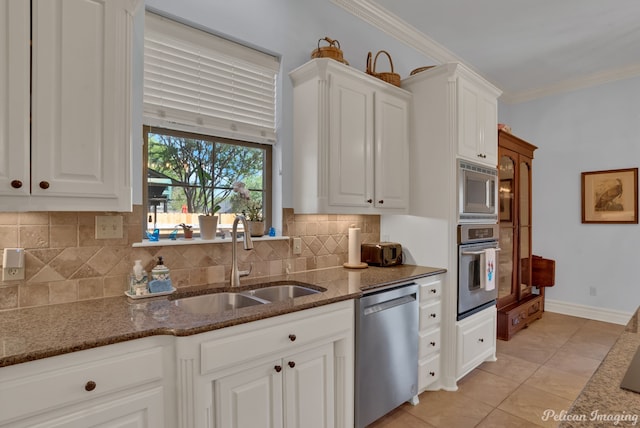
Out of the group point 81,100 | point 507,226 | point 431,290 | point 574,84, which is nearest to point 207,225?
point 81,100

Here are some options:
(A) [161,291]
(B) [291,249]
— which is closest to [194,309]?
(A) [161,291]

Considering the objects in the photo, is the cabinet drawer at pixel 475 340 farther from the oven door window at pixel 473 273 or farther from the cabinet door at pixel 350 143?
the cabinet door at pixel 350 143

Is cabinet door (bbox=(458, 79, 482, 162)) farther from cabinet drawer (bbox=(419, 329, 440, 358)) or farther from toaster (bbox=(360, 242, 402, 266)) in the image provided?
cabinet drawer (bbox=(419, 329, 440, 358))

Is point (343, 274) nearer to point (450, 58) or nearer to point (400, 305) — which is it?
point (400, 305)

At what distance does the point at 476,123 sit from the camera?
287cm

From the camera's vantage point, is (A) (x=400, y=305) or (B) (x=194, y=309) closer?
(B) (x=194, y=309)

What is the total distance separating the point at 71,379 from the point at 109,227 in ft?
2.74

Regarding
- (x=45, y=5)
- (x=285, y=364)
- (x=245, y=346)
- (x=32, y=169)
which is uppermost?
(x=45, y=5)

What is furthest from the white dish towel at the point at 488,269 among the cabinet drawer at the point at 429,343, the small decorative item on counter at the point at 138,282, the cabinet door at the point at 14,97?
the cabinet door at the point at 14,97

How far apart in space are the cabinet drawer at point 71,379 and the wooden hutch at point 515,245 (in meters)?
3.47

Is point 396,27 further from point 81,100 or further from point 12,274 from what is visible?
point 12,274

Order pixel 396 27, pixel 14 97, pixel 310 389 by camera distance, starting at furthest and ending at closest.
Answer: pixel 396 27 < pixel 310 389 < pixel 14 97

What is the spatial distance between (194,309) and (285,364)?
63cm

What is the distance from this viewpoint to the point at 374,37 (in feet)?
10.5
